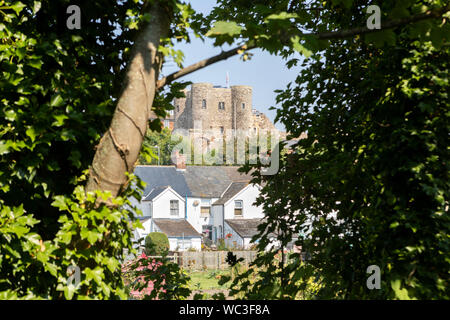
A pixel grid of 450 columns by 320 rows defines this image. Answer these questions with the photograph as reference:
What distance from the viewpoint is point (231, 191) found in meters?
45.2

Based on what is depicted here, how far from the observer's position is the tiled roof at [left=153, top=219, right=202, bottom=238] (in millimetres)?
40188

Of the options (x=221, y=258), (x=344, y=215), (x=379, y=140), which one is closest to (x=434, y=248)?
(x=379, y=140)

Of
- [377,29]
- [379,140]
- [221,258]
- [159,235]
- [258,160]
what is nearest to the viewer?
[377,29]

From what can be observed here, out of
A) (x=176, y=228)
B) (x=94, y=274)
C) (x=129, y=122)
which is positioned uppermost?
(x=129, y=122)

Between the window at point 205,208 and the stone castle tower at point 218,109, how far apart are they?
48.8 m

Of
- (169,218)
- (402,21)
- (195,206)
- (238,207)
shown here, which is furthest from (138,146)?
(195,206)

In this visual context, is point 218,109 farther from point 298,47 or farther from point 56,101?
point 298,47

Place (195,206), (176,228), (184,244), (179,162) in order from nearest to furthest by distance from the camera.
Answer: (176,228)
(184,244)
(195,206)
(179,162)

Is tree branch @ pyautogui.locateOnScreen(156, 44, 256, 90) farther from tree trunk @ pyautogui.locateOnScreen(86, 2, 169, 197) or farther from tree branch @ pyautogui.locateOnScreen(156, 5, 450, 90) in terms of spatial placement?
tree trunk @ pyautogui.locateOnScreen(86, 2, 169, 197)

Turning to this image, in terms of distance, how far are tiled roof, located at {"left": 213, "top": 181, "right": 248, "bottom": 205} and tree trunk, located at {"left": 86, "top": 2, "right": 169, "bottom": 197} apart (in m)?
39.9

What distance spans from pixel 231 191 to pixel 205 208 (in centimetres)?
346
